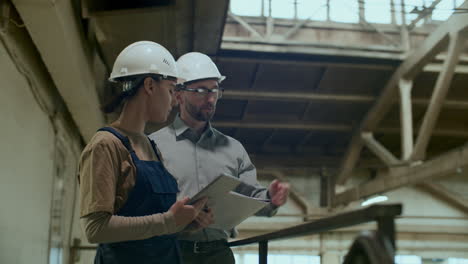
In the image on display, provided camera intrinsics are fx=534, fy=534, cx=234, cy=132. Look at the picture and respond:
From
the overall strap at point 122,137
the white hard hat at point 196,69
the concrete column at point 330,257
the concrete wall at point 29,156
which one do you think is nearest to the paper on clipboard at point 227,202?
the overall strap at point 122,137

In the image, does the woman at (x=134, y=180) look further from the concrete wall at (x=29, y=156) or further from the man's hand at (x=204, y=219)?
the concrete wall at (x=29, y=156)

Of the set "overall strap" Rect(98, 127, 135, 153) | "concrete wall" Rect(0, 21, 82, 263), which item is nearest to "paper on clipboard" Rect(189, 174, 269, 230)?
"overall strap" Rect(98, 127, 135, 153)

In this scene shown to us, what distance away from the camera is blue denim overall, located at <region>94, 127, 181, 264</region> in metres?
1.87

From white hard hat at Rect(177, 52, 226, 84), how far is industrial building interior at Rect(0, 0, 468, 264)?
0.75m

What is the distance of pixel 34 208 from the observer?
3.63m

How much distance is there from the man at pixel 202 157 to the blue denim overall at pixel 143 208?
0.60 m

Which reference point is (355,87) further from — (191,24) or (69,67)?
(69,67)

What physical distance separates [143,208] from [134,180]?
11 centimetres

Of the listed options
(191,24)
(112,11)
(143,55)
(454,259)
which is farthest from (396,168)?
(143,55)

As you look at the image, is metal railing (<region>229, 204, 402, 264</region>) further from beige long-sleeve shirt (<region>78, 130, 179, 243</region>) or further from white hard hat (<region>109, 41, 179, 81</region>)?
white hard hat (<region>109, 41, 179, 81</region>)

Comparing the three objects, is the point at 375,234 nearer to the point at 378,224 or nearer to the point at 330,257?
the point at 378,224

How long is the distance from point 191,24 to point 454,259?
876 centimetres

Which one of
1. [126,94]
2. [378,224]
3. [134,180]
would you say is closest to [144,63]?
[126,94]

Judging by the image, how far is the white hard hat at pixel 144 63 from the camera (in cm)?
212
